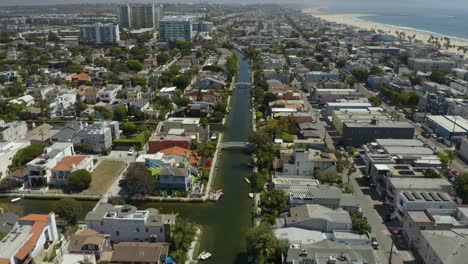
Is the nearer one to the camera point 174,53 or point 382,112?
point 382,112

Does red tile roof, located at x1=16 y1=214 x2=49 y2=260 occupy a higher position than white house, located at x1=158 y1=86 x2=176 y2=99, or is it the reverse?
white house, located at x1=158 y1=86 x2=176 y2=99

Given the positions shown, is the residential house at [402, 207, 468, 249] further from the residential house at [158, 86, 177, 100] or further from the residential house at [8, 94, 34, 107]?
the residential house at [8, 94, 34, 107]

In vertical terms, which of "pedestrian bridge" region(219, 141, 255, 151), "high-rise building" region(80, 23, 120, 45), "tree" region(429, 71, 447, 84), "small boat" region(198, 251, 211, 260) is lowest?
"small boat" region(198, 251, 211, 260)

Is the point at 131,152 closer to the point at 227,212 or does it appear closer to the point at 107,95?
the point at 227,212

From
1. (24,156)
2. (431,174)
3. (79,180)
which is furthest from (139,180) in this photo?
(431,174)

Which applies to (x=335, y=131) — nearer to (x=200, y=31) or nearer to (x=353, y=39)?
(x=353, y=39)

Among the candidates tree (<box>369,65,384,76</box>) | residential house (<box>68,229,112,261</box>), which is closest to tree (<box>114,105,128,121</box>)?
residential house (<box>68,229,112,261</box>)

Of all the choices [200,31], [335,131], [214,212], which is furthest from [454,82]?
[200,31]

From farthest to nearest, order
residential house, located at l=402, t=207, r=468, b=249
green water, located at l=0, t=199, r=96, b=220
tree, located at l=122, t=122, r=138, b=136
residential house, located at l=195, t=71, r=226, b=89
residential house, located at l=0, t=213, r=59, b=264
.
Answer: residential house, located at l=195, t=71, r=226, b=89, tree, located at l=122, t=122, r=138, b=136, green water, located at l=0, t=199, r=96, b=220, residential house, located at l=402, t=207, r=468, b=249, residential house, located at l=0, t=213, r=59, b=264
